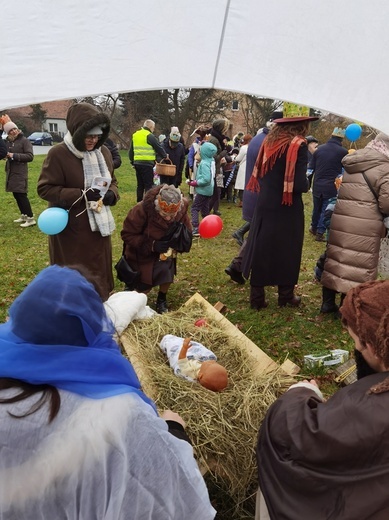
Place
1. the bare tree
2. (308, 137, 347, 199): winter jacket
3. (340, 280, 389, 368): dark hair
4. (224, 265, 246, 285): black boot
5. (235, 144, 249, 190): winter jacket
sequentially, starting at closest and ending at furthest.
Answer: (340, 280, 389, 368): dark hair → (224, 265, 246, 285): black boot → (308, 137, 347, 199): winter jacket → (235, 144, 249, 190): winter jacket → the bare tree

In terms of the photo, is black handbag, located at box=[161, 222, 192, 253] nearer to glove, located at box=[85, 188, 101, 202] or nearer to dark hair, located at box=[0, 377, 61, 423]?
glove, located at box=[85, 188, 101, 202]

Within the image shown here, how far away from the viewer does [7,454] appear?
112cm

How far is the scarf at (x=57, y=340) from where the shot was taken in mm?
1152

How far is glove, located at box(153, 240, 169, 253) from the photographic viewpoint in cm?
428

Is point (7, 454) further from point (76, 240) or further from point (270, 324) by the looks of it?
point (270, 324)

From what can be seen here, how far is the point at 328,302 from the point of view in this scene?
4.73 meters

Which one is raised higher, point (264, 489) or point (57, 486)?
point (57, 486)

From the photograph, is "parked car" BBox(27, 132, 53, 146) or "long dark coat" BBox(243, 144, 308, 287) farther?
"parked car" BBox(27, 132, 53, 146)

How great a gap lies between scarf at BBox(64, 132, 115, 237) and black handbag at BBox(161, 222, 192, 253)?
2.03 ft

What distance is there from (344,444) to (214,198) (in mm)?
7974

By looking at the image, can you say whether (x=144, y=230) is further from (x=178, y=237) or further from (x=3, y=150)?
(x=3, y=150)

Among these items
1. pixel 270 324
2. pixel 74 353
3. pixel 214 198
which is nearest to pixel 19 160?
pixel 214 198

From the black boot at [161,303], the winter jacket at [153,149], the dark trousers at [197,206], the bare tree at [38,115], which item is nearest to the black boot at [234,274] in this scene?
the black boot at [161,303]

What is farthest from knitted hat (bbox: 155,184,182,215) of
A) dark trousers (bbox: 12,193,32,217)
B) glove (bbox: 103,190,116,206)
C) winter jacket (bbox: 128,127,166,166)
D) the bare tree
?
the bare tree
